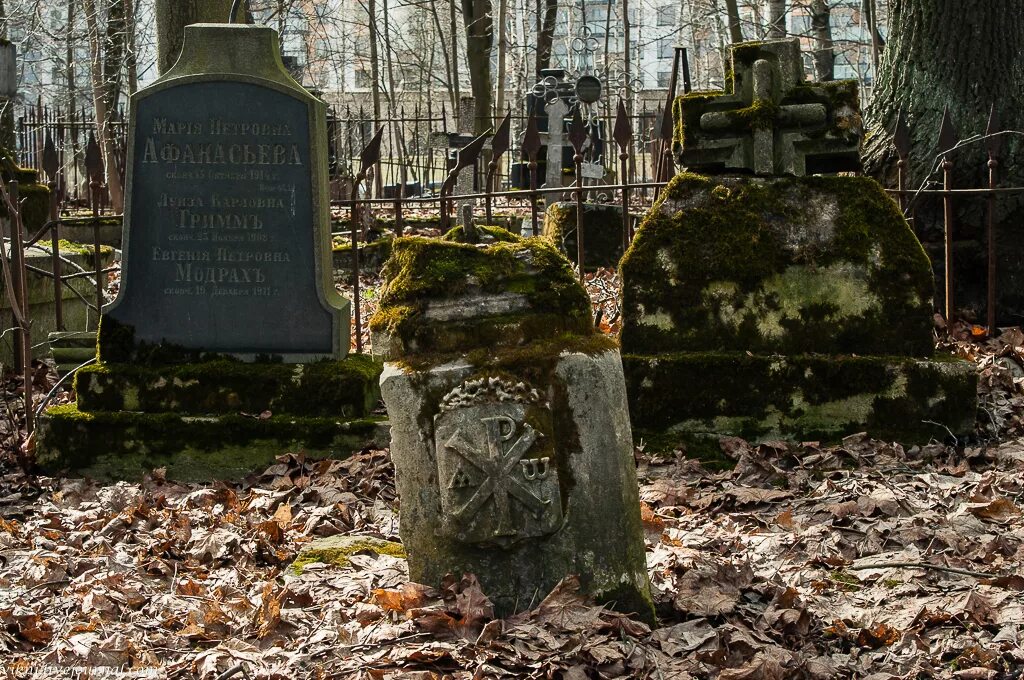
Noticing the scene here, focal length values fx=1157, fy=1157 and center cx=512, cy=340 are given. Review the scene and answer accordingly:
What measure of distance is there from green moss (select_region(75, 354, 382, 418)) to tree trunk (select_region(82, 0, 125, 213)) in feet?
30.2

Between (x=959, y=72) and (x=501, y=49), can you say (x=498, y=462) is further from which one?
(x=501, y=49)

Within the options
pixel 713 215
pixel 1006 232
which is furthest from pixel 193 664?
pixel 1006 232

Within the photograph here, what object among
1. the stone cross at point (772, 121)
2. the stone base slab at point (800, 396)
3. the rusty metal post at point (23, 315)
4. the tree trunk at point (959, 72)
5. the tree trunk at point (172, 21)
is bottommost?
the stone base slab at point (800, 396)

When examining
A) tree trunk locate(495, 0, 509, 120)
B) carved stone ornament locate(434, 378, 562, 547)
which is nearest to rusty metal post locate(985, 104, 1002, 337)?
carved stone ornament locate(434, 378, 562, 547)

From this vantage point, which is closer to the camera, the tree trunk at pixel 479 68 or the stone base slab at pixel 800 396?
the stone base slab at pixel 800 396

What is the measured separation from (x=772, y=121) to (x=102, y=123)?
13.5 meters

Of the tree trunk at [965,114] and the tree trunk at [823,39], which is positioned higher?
the tree trunk at [823,39]

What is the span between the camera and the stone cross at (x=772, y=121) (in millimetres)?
5875

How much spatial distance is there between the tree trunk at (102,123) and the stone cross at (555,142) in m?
5.50

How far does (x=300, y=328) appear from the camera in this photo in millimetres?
6332

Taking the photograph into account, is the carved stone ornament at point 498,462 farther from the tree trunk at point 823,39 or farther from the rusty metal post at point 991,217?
the tree trunk at point 823,39

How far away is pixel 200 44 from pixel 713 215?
9.56ft

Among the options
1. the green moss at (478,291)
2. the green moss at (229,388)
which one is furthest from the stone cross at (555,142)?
the green moss at (478,291)

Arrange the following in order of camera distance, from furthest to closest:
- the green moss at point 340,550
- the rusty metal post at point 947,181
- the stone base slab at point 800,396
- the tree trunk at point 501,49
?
the tree trunk at point 501,49 < the rusty metal post at point 947,181 < the stone base slab at point 800,396 < the green moss at point 340,550
